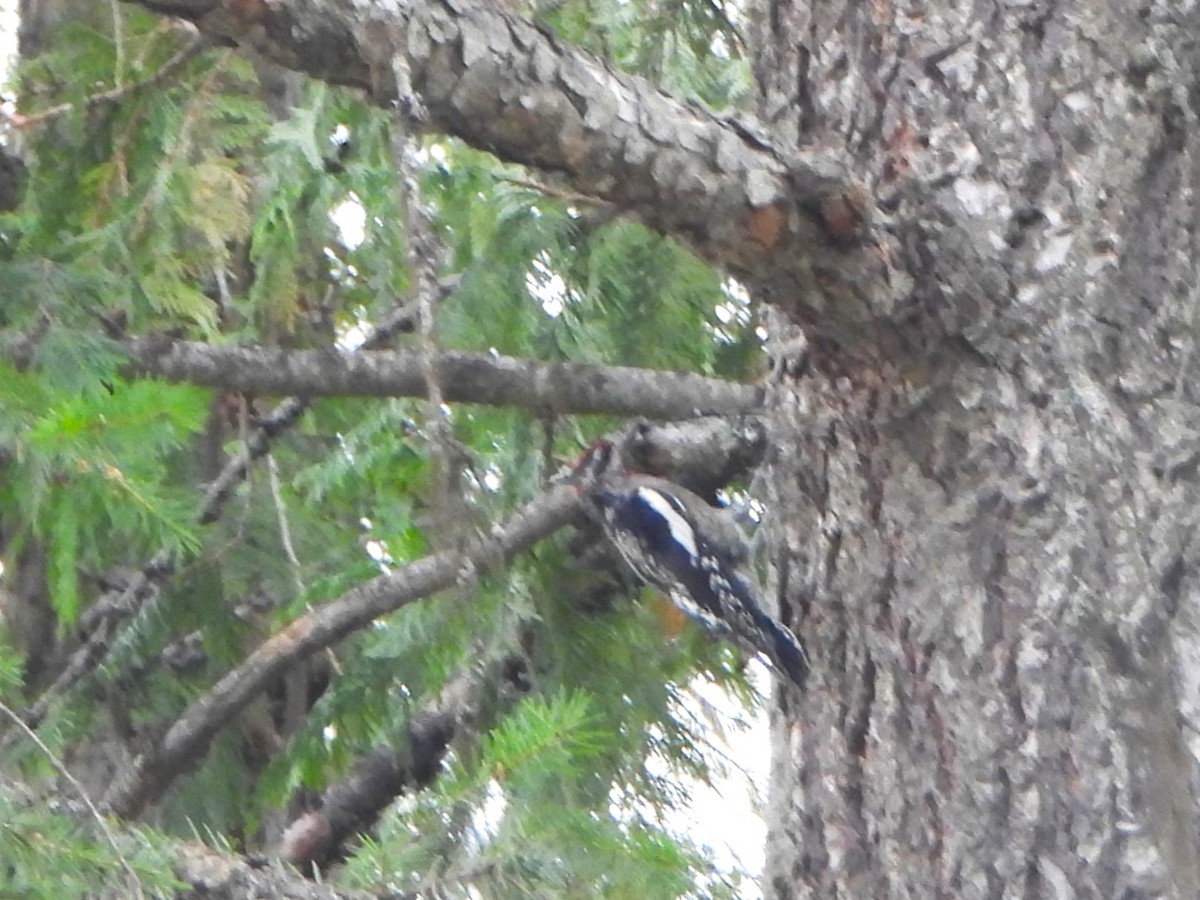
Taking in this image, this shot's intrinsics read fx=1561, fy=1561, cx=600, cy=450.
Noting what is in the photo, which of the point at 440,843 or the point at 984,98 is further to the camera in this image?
the point at 440,843

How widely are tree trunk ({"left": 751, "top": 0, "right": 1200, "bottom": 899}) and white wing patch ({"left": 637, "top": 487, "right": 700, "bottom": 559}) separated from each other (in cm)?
86

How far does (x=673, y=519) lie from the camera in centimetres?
270

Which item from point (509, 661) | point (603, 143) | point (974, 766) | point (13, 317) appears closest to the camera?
point (603, 143)

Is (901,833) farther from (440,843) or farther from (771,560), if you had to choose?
(440,843)

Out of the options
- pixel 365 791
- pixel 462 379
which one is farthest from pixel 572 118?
pixel 365 791

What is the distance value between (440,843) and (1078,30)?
3.94ft

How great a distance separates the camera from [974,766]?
159 centimetres

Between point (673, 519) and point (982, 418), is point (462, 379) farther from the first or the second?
point (982, 418)

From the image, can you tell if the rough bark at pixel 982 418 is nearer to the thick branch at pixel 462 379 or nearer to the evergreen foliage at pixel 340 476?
the evergreen foliage at pixel 340 476

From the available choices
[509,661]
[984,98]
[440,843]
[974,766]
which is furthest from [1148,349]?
[509,661]

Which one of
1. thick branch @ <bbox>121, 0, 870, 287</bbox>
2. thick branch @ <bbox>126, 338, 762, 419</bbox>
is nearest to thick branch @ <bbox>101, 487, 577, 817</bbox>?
thick branch @ <bbox>126, 338, 762, 419</bbox>

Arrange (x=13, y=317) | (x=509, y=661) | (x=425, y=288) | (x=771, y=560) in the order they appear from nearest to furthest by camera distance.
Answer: (x=425, y=288), (x=771, y=560), (x=13, y=317), (x=509, y=661)

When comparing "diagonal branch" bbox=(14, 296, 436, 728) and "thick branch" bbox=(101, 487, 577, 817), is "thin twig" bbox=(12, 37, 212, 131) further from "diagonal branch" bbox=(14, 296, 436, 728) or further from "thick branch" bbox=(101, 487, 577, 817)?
"thick branch" bbox=(101, 487, 577, 817)

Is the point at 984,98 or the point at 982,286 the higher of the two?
the point at 984,98
